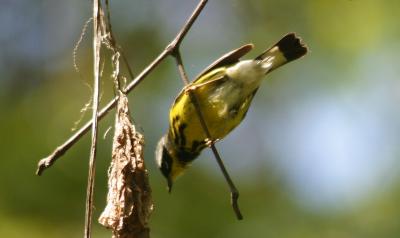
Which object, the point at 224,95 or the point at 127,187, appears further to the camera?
the point at 224,95

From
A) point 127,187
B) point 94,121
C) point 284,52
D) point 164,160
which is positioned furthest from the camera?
point 164,160

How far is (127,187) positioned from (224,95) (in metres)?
1.37

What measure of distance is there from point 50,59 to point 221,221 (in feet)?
5.15

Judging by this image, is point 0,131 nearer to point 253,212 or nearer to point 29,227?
point 29,227

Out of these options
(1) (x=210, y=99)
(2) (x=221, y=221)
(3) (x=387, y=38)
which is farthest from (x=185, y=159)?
(3) (x=387, y=38)

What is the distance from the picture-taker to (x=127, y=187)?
204 centimetres

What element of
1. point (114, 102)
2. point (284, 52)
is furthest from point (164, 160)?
point (114, 102)

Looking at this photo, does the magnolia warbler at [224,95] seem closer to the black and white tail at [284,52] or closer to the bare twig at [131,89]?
the black and white tail at [284,52]

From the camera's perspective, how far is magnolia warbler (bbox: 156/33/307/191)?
129 inches

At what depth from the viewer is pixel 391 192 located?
4.82 metres

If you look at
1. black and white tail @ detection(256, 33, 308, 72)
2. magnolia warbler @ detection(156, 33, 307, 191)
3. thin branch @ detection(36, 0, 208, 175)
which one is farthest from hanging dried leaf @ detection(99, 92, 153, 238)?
black and white tail @ detection(256, 33, 308, 72)

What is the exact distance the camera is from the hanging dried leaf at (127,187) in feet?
6.45

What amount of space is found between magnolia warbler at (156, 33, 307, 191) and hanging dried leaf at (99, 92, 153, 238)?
1.05 meters

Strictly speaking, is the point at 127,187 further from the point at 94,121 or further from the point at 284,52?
the point at 284,52
